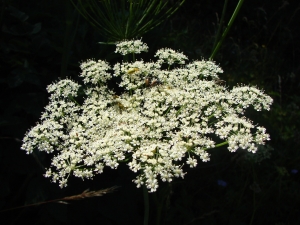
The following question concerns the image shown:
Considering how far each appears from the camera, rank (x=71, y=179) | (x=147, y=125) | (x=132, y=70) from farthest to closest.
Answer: (x=71, y=179)
(x=132, y=70)
(x=147, y=125)

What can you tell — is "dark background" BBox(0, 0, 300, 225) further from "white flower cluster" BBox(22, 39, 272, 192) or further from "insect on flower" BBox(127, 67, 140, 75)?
"insect on flower" BBox(127, 67, 140, 75)

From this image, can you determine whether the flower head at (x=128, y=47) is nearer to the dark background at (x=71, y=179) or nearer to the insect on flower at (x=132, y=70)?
the insect on flower at (x=132, y=70)

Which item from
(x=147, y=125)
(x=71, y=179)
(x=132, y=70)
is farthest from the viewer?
(x=71, y=179)

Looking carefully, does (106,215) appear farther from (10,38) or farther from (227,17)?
(227,17)

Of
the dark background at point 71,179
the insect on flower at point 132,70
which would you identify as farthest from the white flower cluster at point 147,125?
the dark background at point 71,179

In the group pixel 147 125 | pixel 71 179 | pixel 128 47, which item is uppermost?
pixel 128 47

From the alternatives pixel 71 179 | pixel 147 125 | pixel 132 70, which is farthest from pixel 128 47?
pixel 71 179

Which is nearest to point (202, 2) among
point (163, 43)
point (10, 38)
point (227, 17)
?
point (227, 17)

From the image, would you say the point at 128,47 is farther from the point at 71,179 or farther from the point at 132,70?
the point at 71,179
